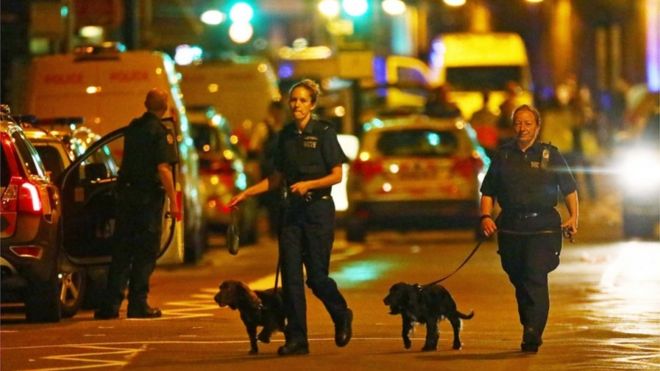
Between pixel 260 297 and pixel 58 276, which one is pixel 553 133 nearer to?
pixel 58 276

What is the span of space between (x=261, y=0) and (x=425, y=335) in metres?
35.8

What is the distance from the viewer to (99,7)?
25328 mm

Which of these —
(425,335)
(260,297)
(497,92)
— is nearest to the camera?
(260,297)

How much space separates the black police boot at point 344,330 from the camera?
42.1ft

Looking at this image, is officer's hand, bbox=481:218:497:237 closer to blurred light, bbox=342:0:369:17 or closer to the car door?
the car door

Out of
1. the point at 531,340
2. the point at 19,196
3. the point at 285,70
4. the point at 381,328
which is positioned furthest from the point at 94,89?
the point at 285,70

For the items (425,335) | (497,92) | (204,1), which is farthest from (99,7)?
(497,92)

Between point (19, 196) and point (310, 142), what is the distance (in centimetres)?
303

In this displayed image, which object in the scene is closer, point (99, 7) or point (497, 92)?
point (99, 7)

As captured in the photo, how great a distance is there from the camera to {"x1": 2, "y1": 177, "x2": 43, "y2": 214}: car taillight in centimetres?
1477

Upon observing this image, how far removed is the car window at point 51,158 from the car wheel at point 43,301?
1529 millimetres

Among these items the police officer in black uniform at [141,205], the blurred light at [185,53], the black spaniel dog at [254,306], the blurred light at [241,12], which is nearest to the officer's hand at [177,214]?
the police officer in black uniform at [141,205]

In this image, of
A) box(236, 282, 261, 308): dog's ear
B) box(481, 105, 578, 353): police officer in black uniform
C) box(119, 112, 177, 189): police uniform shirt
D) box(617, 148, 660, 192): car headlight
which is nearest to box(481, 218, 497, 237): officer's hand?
box(481, 105, 578, 353): police officer in black uniform

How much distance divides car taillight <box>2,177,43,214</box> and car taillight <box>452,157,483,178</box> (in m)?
9.76
